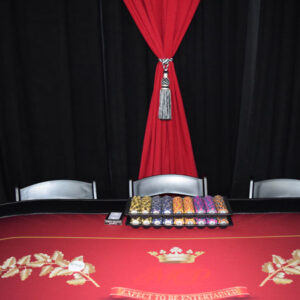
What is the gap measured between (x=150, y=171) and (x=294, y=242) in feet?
5.27

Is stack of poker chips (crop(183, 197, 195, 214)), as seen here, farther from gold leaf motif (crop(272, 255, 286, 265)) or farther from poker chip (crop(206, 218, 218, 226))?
gold leaf motif (crop(272, 255, 286, 265))

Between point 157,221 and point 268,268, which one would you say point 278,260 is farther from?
point 157,221

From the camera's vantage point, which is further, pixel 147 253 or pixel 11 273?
pixel 147 253

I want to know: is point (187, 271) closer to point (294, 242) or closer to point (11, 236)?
point (294, 242)

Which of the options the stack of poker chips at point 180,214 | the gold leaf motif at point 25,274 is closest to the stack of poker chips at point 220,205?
the stack of poker chips at point 180,214

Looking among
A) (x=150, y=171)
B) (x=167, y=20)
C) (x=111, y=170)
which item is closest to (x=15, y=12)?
(x=167, y=20)

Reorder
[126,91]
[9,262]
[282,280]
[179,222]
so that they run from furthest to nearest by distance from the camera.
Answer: [126,91] < [179,222] < [9,262] < [282,280]

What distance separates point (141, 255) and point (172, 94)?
1.71 meters

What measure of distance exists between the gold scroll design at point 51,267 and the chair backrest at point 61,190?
70cm

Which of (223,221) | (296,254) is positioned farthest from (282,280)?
(223,221)

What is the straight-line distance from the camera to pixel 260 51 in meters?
2.64

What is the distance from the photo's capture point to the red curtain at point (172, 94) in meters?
2.46

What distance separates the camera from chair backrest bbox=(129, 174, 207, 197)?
1850 mm

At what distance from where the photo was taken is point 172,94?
2584 mm
